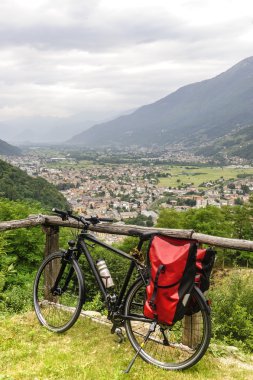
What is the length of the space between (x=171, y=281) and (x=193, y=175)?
138 m

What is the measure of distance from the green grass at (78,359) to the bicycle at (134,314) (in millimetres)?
135

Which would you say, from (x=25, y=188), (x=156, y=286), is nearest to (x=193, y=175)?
(x=25, y=188)

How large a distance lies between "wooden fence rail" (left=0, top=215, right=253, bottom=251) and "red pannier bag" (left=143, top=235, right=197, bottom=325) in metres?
0.47

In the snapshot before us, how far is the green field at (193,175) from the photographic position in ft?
410

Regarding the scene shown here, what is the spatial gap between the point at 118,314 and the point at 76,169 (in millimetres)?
150605

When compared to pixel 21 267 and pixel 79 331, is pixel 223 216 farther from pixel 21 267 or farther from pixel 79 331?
pixel 79 331

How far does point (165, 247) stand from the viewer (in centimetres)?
405

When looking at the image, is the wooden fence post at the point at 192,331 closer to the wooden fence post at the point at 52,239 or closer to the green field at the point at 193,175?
the wooden fence post at the point at 52,239

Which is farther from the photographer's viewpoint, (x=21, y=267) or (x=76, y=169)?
(x=76, y=169)

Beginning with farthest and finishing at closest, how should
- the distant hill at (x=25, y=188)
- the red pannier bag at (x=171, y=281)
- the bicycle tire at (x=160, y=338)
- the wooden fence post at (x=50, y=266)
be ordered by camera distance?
the distant hill at (x=25, y=188), the wooden fence post at (x=50, y=266), the bicycle tire at (x=160, y=338), the red pannier bag at (x=171, y=281)

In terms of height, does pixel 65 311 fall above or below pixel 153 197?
above

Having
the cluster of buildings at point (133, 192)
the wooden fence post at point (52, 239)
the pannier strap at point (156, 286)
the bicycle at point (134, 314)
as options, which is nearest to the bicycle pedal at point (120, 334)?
the bicycle at point (134, 314)

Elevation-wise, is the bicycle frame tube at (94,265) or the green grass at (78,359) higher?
the bicycle frame tube at (94,265)

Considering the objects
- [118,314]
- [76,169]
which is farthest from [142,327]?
[76,169]
